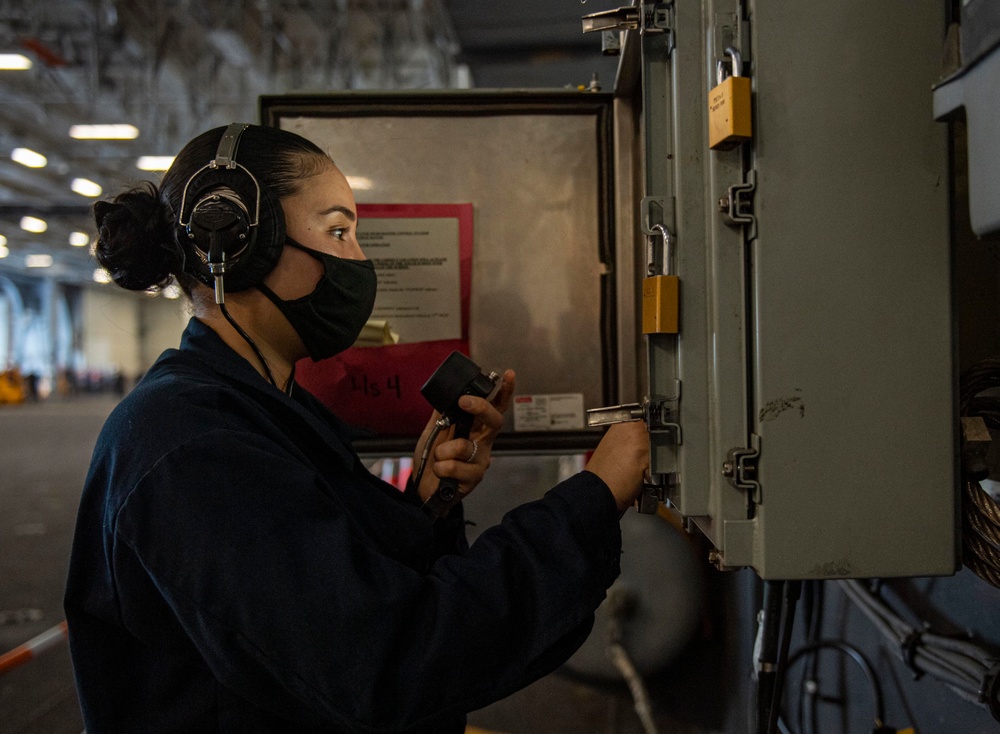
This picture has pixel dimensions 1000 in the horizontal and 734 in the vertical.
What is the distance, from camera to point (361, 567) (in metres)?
0.67

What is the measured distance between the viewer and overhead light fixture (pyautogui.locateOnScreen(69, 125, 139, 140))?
7.55m

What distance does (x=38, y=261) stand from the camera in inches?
650

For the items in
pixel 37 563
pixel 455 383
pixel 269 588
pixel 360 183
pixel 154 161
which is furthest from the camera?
pixel 154 161

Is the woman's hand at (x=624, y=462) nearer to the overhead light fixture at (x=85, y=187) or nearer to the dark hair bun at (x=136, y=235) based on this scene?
the dark hair bun at (x=136, y=235)

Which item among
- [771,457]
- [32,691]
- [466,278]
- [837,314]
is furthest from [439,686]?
[32,691]

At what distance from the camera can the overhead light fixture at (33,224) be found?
1217cm

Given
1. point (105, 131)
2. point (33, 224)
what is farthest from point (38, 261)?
point (105, 131)

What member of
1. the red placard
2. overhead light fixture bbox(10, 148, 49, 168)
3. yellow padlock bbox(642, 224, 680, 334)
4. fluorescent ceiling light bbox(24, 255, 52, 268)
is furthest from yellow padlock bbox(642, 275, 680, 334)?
fluorescent ceiling light bbox(24, 255, 52, 268)

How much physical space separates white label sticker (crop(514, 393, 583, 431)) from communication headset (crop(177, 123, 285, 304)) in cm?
56

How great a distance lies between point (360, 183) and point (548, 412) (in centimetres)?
55

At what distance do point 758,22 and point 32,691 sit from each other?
326 centimetres

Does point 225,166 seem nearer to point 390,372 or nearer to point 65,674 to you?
point 390,372

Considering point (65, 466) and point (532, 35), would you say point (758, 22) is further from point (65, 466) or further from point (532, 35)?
point (65, 466)

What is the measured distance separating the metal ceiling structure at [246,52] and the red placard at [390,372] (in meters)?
1.75
